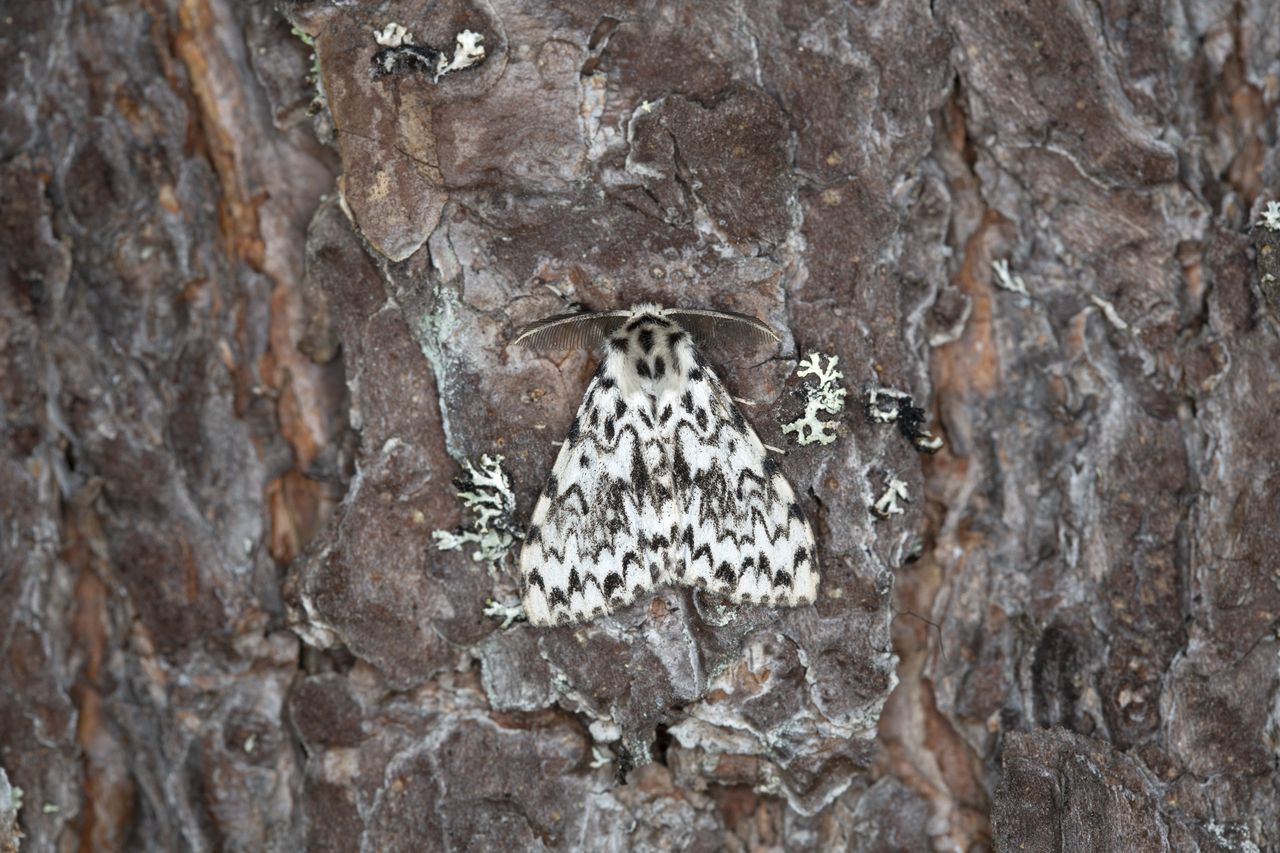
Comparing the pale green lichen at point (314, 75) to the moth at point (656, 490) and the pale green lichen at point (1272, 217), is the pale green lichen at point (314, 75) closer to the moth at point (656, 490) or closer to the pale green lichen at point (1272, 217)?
the moth at point (656, 490)

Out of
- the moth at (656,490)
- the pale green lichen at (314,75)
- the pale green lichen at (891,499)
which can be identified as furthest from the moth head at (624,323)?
the pale green lichen at (314,75)

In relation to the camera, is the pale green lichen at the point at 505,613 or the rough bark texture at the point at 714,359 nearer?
the rough bark texture at the point at 714,359

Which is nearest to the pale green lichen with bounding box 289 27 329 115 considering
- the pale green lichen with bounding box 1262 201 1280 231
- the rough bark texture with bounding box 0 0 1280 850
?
the rough bark texture with bounding box 0 0 1280 850

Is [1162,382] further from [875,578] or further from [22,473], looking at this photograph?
[22,473]

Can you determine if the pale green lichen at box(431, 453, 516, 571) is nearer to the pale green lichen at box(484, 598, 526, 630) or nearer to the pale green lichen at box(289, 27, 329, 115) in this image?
the pale green lichen at box(484, 598, 526, 630)

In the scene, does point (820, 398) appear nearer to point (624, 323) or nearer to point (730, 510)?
point (730, 510)
